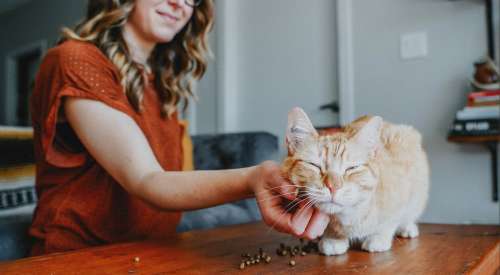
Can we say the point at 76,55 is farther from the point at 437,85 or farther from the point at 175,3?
the point at 437,85

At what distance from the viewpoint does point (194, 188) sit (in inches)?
30.1

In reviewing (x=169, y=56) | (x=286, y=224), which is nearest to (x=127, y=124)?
(x=286, y=224)

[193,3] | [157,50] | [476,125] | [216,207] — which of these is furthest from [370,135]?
[476,125]

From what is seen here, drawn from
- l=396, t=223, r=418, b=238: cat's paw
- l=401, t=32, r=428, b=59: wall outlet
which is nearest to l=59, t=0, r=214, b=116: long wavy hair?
l=396, t=223, r=418, b=238: cat's paw

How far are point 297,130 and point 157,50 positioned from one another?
0.80 m

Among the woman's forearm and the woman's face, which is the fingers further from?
the woman's face

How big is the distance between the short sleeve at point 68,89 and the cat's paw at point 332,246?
1.67 ft

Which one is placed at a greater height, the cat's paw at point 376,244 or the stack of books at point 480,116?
the stack of books at point 480,116

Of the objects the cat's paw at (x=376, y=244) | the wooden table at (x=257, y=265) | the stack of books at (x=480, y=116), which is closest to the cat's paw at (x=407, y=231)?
the wooden table at (x=257, y=265)

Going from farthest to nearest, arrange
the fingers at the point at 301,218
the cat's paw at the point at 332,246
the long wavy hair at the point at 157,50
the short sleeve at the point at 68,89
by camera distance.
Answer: the long wavy hair at the point at 157,50 < the short sleeve at the point at 68,89 < the cat's paw at the point at 332,246 < the fingers at the point at 301,218

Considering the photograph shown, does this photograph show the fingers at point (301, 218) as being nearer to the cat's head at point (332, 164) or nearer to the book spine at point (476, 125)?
the cat's head at point (332, 164)

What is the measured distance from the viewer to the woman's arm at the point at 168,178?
0.67 metres

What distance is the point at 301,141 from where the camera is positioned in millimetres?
761

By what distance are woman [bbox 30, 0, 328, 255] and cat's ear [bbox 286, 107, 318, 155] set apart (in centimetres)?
8
